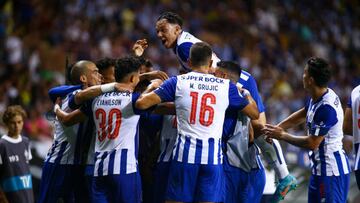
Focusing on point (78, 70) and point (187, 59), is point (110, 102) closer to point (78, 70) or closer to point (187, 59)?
point (78, 70)

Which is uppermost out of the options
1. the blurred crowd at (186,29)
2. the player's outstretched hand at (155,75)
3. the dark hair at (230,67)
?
the blurred crowd at (186,29)

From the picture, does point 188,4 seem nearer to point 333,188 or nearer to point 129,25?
point 129,25

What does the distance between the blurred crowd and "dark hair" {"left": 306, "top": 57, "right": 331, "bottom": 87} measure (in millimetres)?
6747

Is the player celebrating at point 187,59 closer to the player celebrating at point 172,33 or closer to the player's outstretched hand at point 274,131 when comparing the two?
the player celebrating at point 172,33

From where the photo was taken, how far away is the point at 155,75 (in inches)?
352

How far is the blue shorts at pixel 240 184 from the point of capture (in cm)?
914

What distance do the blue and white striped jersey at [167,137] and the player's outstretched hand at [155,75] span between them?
524mm

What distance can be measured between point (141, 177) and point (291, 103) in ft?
33.8

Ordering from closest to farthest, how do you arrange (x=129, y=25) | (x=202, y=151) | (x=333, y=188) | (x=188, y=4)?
(x=202, y=151) < (x=333, y=188) < (x=129, y=25) < (x=188, y=4)

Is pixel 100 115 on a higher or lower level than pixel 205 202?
higher

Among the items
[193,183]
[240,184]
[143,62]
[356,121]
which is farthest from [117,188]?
[356,121]

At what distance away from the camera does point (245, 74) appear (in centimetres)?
945

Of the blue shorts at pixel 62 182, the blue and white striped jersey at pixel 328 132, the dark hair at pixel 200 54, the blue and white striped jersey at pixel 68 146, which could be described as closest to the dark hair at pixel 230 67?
the dark hair at pixel 200 54

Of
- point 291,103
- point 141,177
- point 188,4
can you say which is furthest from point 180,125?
point 188,4
